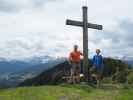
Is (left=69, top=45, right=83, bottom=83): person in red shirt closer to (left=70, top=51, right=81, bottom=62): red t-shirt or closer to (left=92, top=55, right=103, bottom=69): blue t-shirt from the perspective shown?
(left=70, top=51, right=81, bottom=62): red t-shirt

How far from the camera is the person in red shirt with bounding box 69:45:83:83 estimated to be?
93.6 feet

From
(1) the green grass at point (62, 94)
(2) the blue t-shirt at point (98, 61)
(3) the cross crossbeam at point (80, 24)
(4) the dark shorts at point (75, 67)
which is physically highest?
(3) the cross crossbeam at point (80, 24)

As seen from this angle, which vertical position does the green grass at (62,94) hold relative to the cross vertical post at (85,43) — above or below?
below

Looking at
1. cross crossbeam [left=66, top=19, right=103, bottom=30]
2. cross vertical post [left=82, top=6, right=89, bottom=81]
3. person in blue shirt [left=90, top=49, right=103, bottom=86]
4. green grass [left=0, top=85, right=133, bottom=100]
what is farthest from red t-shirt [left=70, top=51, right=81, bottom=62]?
green grass [left=0, top=85, right=133, bottom=100]

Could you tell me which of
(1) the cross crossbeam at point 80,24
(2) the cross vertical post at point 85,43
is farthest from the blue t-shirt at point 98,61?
(1) the cross crossbeam at point 80,24

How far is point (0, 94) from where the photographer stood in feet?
79.7

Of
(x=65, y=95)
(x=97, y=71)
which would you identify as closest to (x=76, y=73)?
(x=97, y=71)

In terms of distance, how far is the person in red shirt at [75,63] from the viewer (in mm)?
28516

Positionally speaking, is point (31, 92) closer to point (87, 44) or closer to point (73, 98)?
point (73, 98)

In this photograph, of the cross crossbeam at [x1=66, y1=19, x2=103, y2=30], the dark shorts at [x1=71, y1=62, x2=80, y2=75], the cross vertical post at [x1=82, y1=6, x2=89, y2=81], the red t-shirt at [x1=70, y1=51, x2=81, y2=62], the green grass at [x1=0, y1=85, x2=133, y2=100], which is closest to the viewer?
the green grass at [x1=0, y1=85, x2=133, y2=100]

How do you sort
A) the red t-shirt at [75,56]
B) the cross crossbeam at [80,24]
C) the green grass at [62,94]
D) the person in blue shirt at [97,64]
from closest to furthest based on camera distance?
the green grass at [62,94] < the person in blue shirt at [97,64] < the red t-shirt at [75,56] < the cross crossbeam at [80,24]

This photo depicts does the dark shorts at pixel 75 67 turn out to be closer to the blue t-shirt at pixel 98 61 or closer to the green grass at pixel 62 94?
the blue t-shirt at pixel 98 61

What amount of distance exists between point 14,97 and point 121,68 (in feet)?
71.3

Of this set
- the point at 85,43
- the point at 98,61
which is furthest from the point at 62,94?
the point at 85,43
